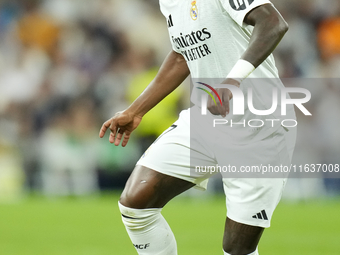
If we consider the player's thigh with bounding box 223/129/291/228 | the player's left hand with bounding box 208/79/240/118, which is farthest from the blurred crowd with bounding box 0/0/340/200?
the player's left hand with bounding box 208/79/240/118

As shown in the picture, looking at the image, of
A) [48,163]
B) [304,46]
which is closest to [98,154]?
[48,163]

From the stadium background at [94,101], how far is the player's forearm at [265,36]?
17.3ft

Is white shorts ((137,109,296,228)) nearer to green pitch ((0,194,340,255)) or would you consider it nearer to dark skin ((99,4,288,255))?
dark skin ((99,4,288,255))

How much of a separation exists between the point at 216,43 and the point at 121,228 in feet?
14.6

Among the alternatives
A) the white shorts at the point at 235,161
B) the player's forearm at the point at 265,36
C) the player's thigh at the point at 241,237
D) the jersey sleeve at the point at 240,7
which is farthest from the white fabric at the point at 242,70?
the player's thigh at the point at 241,237

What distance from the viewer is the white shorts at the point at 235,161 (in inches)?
126

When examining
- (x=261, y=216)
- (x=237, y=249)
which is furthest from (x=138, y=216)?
(x=261, y=216)

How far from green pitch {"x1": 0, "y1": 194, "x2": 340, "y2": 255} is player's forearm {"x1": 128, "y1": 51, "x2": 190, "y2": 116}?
7.62 feet

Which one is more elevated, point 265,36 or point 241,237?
point 265,36

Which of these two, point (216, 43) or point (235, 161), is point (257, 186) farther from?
→ point (216, 43)

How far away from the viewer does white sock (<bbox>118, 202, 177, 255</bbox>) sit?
134 inches

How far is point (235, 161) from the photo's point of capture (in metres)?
3.24

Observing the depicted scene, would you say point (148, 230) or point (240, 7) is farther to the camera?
point (148, 230)

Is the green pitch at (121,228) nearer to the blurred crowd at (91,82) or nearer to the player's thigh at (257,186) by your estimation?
the blurred crowd at (91,82)
